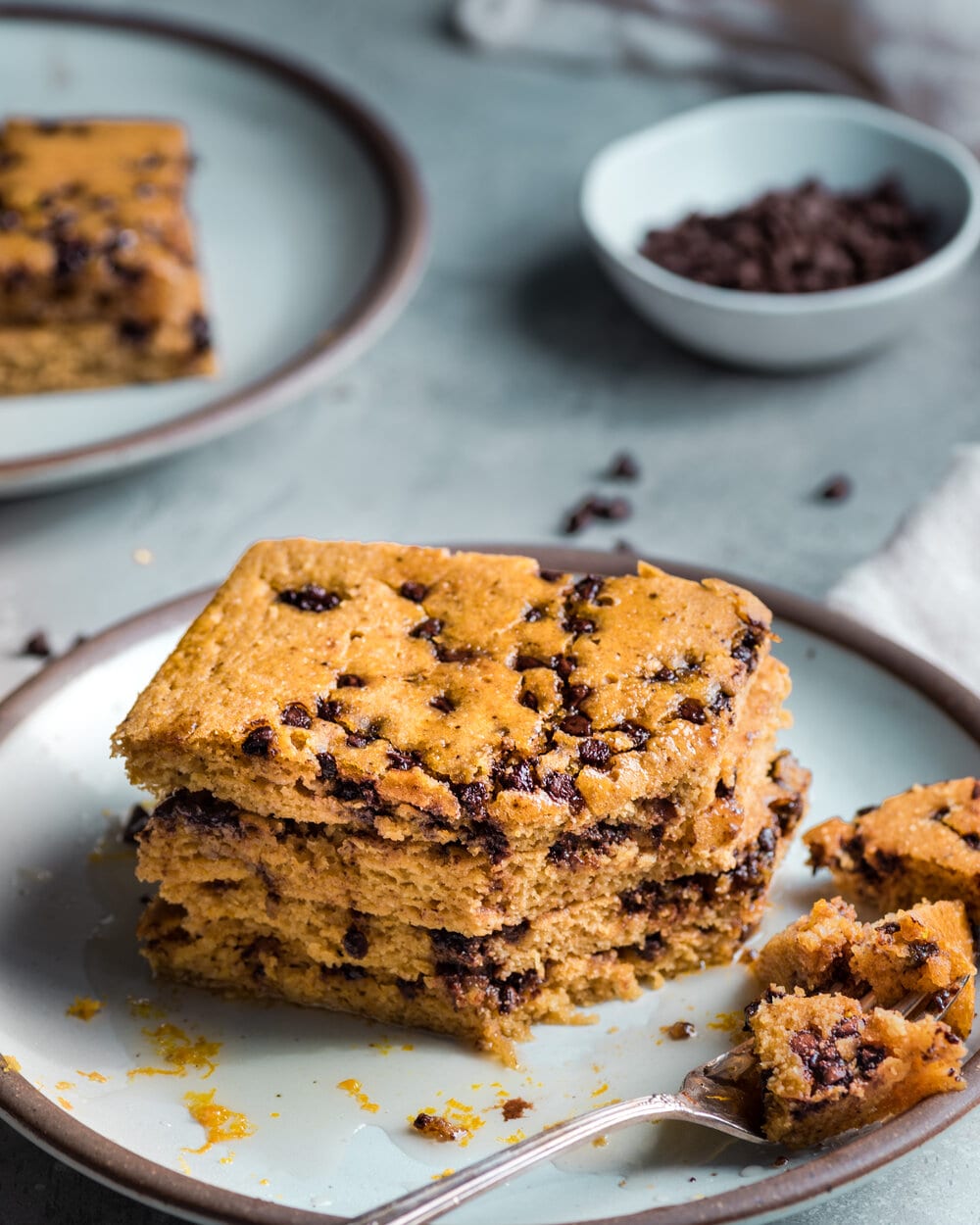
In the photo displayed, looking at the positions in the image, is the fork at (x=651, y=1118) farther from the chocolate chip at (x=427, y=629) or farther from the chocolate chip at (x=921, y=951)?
the chocolate chip at (x=427, y=629)

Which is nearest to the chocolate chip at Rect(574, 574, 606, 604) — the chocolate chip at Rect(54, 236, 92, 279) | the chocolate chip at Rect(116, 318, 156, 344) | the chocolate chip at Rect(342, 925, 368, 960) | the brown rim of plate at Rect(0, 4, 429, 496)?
the chocolate chip at Rect(342, 925, 368, 960)

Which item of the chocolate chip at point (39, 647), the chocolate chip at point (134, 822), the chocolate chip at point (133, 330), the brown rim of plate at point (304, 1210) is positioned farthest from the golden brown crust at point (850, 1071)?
the chocolate chip at point (133, 330)

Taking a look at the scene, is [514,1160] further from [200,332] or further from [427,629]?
[200,332]

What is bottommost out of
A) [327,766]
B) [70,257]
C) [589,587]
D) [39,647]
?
[39,647]

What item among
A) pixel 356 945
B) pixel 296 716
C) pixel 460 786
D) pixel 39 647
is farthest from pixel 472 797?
pixel 39 647

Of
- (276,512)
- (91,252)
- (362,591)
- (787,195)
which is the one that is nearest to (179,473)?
(276,512)
